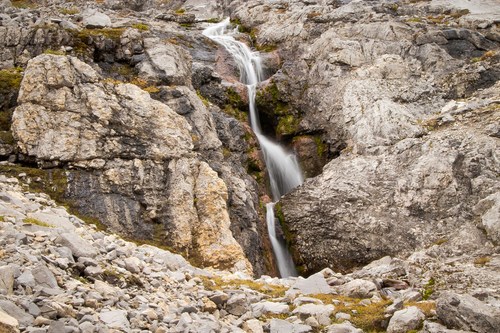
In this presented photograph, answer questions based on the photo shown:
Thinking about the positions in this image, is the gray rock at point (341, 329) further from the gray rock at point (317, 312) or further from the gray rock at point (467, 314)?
the gray rock at point (467, 314)

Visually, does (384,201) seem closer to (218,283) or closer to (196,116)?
(196,116)

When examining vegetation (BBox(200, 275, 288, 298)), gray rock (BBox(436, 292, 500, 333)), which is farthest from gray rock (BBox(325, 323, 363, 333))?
vegetation (BBox(200, 275, 288, 298))

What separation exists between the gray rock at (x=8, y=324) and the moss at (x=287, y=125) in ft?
90.8

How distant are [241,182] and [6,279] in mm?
16710

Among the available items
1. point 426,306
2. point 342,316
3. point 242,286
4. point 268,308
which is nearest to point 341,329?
point 342,316

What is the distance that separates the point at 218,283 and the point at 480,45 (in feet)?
106

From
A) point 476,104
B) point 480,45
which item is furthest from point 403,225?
point 480,45

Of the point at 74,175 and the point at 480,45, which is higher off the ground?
the point at 480,45

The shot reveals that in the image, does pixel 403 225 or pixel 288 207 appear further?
pixel 288 207

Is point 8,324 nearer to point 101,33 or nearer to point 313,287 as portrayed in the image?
point 313,287

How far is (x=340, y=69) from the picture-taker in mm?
34375

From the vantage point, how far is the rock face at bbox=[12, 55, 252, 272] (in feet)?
65.0

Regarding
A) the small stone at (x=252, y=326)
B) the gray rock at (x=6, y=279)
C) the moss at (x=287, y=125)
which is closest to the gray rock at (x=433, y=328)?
the small stone at (x=252, y=326)

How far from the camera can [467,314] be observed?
35.3 feet
